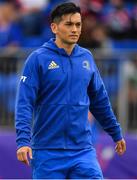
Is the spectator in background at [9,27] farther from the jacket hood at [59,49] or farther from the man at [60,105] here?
the man at [60,105]

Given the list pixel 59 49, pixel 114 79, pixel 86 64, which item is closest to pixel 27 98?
pixel 59 49

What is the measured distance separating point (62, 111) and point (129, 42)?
24.4 feet

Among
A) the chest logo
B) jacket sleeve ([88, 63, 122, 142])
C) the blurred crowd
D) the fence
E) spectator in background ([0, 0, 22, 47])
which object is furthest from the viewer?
spectator in background ([0, 0, 22, 47])

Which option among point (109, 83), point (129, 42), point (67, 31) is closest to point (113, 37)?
point (129, 42)

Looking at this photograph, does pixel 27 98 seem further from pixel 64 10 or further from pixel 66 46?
pixel 64 10

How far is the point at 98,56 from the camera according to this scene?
12.5m

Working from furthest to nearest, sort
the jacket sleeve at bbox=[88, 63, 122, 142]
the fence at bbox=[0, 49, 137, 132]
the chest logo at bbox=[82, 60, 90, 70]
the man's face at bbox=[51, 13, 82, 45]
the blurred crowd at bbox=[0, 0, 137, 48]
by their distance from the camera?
the blurred crowd at bbox=[0, 0, 137, 48] → the fence at bbox=[0, 49, 137, 132] → the jacket sleeve at bbox=[88, 63, 122, 142] → the chest logo at bbox=[82, 60, 90, 70] → the man's face at bbox=[51, 13, 82, 45]

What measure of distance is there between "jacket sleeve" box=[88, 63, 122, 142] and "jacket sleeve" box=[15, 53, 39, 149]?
2.02 ft

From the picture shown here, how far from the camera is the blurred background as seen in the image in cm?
1045

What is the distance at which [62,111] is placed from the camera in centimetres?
649

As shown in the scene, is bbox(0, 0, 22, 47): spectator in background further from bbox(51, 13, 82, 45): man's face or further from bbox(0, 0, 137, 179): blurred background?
bbox(51, 13, 82, 45): man's face

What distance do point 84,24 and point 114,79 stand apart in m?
1.23

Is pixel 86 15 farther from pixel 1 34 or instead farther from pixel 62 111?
pixel 62 111

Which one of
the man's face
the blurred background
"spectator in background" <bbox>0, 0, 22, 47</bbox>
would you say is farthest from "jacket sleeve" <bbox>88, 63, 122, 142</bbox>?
"spectator in background" <bbox>0, 0, 22, 47</bbox>
